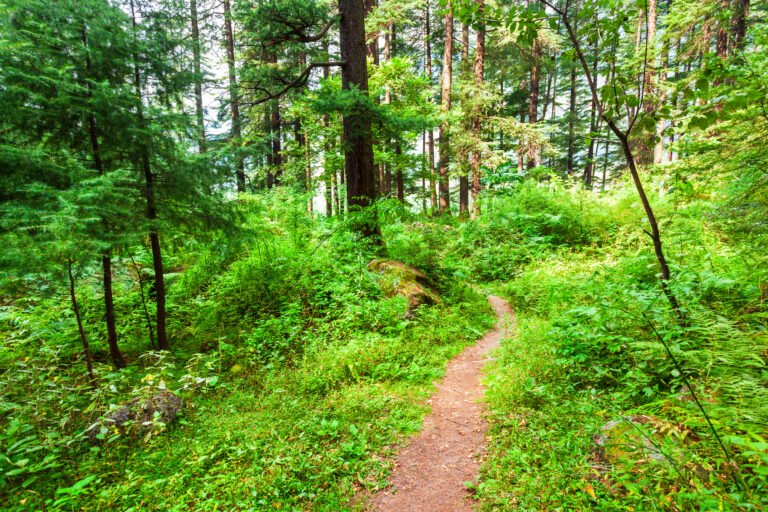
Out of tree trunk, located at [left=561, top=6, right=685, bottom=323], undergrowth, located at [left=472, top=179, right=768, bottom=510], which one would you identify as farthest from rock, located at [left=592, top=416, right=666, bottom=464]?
tree trunk, located at [left=561, top=6, right=685, bottom=323]

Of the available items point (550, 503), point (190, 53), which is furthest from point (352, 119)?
point (550, 503)

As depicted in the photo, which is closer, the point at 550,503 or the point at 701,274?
the point at 550,503

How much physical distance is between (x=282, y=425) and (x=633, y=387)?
3849 mm

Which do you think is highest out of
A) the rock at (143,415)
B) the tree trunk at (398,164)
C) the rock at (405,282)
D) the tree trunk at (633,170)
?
the tree trunk at (398,164)

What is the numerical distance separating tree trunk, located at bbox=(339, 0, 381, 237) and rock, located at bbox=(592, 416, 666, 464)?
5516 millimetres

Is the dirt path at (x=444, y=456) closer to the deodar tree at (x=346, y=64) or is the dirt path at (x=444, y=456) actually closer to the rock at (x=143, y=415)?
the rock at (x=143, y=415)

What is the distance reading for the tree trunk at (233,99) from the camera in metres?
6.64

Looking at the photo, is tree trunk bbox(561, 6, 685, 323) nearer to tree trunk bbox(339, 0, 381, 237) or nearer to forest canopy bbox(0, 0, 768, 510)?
forest canopy bbox(0, 0, 768, 510)

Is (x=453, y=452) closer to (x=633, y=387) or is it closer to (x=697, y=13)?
(x=633, y=387)

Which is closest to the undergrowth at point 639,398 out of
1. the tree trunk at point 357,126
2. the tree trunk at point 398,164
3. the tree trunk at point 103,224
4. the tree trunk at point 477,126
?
the tree trunk at point 357,126

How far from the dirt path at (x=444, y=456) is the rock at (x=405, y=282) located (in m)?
1.84

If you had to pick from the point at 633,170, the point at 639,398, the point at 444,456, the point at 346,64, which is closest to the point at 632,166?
the point at 633,170

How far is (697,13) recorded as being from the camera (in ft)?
41.0

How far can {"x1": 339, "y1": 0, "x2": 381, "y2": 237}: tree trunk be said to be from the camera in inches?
285
